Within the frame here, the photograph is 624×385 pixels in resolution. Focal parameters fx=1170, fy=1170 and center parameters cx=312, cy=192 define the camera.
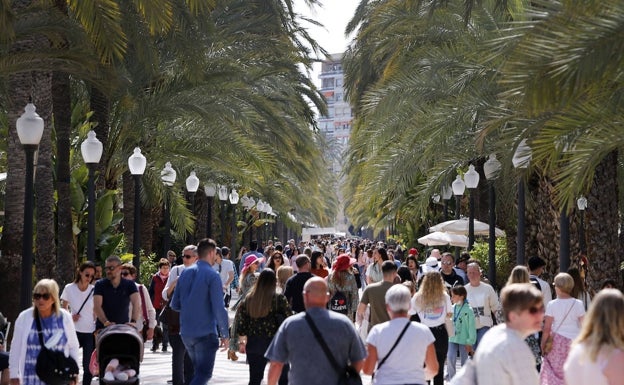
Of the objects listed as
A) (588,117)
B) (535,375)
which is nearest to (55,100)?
(588,117)

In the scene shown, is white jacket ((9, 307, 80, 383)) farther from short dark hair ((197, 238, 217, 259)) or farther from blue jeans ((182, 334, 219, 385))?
short dark hair ((197, 238, 217, 259))

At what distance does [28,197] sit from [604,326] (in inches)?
319

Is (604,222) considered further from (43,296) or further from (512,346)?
(512,346)

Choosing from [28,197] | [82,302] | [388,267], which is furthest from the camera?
[28,197]

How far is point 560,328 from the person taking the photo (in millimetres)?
10305

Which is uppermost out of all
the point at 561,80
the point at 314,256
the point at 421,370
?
the point at 561,80

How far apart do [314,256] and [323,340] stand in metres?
8.45

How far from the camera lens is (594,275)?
59.7 ft

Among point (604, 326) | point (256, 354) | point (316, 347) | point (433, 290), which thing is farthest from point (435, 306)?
point (604, 326)

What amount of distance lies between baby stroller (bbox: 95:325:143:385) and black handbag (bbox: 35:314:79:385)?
142cm

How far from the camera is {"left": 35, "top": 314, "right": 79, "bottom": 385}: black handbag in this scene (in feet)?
30.1

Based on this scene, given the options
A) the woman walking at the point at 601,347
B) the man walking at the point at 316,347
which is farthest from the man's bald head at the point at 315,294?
the woman walking at the point at 601,347

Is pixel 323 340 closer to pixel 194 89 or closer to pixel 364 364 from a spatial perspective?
pixel 364 364

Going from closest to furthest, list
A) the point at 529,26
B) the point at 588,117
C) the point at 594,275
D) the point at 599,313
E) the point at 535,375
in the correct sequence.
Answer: the point at 599,313 → the point at 535,375 → the point at 529,26 → the point at 588,117 → the point at 594,275
